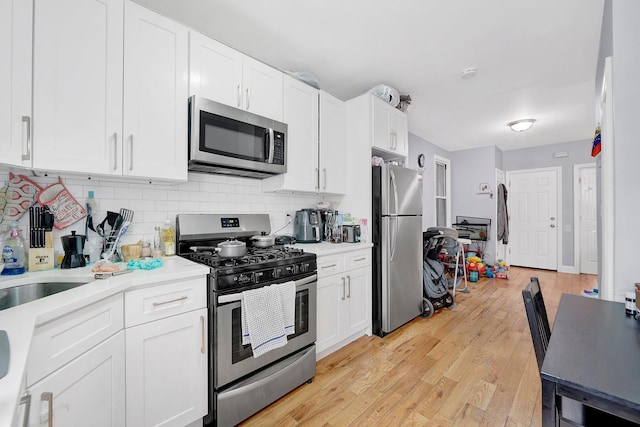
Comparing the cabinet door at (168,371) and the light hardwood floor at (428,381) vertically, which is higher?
the cabinet door at (168,371)

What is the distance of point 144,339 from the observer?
1332 mm

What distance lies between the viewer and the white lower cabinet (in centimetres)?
226

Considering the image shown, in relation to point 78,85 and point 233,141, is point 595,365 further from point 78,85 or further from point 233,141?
point 78,85

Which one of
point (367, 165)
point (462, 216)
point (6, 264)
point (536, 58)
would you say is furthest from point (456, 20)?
point (462, 216)

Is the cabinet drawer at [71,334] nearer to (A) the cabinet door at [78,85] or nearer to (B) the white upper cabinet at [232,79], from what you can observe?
(A) the cabinet door at [78,85]

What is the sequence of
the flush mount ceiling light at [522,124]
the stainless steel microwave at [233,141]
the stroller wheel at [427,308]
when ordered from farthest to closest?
the flush mount ceiling light at [522,124], the stroller wheel at [427,308], the stainless steel microwave at [233,141]

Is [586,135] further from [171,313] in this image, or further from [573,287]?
[171,313]

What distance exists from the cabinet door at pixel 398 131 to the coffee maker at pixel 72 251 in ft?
9.05

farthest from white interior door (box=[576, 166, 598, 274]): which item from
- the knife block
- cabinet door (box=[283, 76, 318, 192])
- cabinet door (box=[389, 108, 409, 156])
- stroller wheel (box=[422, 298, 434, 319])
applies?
the knife block

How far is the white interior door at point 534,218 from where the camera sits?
5.68 m

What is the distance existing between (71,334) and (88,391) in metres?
0.26

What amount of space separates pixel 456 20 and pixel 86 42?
232 centimetres

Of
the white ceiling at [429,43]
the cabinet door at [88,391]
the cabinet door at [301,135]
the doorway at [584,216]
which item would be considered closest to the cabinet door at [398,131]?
the white ceiling at [429,43]

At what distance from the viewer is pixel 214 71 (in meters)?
1.90
